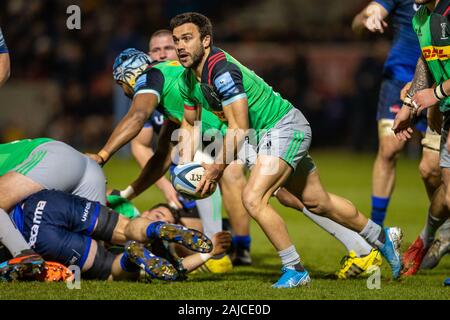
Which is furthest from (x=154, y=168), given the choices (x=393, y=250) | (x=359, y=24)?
(x=359, y=24)

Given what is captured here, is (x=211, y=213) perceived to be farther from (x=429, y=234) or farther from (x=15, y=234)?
(x=15, y=234)

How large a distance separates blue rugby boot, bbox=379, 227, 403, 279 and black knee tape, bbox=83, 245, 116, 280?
2.08 m

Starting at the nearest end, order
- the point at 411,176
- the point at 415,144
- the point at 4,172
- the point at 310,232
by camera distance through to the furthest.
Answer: the point at 4,172
the point at 310,232
the point at 411,176
the point at 415,144

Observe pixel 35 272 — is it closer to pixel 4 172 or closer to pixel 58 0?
pixel 4 172

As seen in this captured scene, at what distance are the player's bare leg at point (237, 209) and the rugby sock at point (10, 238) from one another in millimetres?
2273

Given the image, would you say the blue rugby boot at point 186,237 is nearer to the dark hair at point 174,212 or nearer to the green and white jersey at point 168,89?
the green and white jersey at point 168,89

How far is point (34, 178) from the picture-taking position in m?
6.83

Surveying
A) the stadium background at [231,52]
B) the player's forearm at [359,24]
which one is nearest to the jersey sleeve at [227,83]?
the player's forearm at [359,24]

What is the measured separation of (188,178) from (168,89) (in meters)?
1.36

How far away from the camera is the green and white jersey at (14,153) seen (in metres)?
7.00

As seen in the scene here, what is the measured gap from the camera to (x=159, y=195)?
46.2 ft

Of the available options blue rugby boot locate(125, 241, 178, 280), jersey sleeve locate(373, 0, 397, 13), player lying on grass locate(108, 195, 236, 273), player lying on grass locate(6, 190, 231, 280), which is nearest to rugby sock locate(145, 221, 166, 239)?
player lying on grass locate(6, 190, 231, 280)

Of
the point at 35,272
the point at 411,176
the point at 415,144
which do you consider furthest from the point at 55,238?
the point at 415,144

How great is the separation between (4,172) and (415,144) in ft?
48.2
